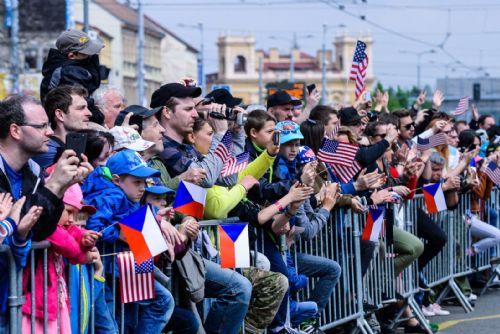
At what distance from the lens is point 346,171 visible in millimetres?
10781

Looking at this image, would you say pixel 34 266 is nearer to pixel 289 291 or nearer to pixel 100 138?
pixel 100 138

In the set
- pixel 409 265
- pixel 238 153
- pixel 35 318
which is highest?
pixel 238 153

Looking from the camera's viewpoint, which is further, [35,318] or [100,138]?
[100,138]

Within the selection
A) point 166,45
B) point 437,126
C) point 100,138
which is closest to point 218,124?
point 100,138

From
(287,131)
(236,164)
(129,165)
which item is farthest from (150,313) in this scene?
(287,131)

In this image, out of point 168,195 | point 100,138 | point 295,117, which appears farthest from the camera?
point 295,117

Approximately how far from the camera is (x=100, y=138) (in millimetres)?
7422

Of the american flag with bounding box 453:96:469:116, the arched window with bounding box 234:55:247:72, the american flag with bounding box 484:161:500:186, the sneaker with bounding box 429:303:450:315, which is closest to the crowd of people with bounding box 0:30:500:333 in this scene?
the sneaker with bounding box 429:303:450:315

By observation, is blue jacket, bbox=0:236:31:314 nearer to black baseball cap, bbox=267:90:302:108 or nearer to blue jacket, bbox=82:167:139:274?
blue jacket, bbox=82:167:139:274

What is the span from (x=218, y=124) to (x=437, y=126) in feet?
14.8

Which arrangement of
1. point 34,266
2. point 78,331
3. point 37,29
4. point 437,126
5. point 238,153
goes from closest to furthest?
point 34,266
point 78,331
point 238,153
point 437,126
point 37,29

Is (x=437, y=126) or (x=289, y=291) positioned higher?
(x=437, y=126)

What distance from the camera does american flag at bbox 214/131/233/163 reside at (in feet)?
27.8

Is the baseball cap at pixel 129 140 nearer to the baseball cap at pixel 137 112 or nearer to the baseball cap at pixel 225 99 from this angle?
the baseball cap at pixel 137 112
